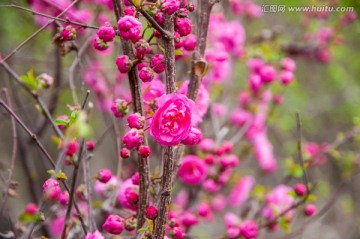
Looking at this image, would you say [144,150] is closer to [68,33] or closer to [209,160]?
[68,33]

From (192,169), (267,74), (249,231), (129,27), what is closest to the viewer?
(129,27)

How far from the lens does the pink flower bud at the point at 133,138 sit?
94 centimetres

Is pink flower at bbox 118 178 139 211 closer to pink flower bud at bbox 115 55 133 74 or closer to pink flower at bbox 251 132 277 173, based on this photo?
pink flower bud at bbox 115 55 133 74

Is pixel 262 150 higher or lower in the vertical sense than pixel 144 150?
lower

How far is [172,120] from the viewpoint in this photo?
3.05 ft

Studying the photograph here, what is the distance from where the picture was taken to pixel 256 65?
1.94m

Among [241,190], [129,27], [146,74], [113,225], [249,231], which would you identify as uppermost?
[129,27]

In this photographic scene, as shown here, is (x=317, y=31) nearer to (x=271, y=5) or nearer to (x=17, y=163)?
(x=271, y=5)

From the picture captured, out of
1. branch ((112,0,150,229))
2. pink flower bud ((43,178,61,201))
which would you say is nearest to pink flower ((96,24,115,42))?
branch ((112,0,150,229))

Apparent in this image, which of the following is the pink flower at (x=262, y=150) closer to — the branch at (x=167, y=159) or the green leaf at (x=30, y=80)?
the green leaf at (x=30, y=80)

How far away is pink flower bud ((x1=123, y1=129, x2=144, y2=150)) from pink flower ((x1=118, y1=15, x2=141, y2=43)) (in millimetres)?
191

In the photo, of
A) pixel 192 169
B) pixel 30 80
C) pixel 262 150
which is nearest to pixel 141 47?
pixel 30 80

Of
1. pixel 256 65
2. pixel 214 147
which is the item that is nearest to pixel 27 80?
pixel 214 147

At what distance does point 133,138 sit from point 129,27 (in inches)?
8.7
